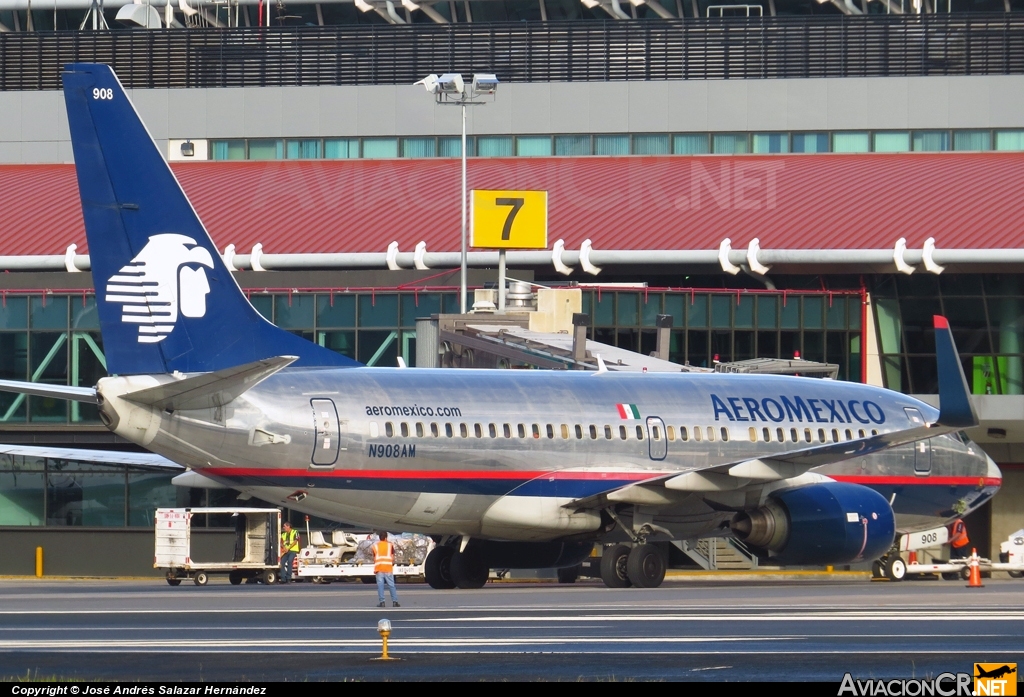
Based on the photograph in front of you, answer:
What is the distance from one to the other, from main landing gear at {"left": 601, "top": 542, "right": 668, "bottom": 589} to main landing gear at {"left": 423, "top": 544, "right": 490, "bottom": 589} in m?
2.26

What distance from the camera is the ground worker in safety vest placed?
133ft

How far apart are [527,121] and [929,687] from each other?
54.6m

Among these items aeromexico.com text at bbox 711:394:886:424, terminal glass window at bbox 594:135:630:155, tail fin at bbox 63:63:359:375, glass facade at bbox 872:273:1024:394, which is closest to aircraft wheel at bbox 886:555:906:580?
aeromexico.com text at bbox 711:394:886:424

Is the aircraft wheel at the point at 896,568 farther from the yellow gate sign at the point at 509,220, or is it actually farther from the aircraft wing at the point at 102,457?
the aircraft wing at the point at 102,457

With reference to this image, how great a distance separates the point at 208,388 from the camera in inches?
1000

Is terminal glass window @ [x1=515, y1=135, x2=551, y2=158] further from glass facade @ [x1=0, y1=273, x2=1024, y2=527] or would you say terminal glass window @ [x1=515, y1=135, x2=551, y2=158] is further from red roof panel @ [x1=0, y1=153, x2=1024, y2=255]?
glass facade @ [x1=0, y1=273, x2=1024, y2=527]

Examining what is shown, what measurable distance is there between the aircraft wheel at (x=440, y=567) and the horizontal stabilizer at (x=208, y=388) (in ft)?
20.4

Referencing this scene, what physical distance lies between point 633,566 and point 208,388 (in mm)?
8996

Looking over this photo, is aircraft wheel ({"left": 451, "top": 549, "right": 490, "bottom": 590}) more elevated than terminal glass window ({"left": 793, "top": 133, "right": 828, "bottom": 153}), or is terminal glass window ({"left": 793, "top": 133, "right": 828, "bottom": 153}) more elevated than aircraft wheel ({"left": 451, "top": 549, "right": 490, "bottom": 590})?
terminal glass window ({"left": 793, "top": 133, "right": 828, "bottom": 153})

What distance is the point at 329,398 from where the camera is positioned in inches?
1083

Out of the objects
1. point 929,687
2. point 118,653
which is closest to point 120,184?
point 118,653

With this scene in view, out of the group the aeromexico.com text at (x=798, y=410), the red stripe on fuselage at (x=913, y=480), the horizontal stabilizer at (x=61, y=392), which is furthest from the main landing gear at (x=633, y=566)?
the horizontal stabilizer at (x=61, y=392)

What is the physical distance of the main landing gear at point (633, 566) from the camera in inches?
1196

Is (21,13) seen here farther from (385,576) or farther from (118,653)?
(118,653)
